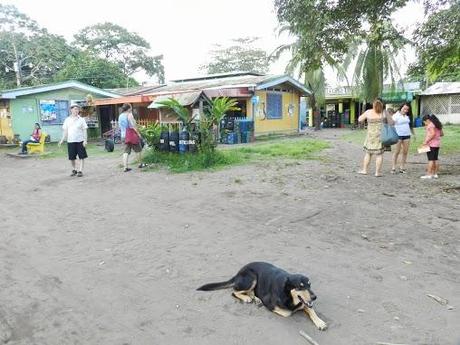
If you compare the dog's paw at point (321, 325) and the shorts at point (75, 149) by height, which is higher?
the shorts at point (75, 149)

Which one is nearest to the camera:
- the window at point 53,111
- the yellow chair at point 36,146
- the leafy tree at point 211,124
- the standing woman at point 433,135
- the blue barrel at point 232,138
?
the standing woman at point 433,135

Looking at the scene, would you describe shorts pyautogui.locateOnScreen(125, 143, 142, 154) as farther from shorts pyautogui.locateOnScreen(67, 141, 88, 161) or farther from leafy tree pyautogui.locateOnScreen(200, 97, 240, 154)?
leafy tree pyautogui.locateOnScreen(200, 97, 240, 154)

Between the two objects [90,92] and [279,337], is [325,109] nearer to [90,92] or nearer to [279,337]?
[90,92]

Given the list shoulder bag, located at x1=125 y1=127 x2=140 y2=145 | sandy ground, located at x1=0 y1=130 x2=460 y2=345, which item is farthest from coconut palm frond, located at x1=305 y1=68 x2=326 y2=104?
sandy ground, located at x1=0 y1=130 x2=460 y2=345

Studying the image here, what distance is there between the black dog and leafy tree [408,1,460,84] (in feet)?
22.6

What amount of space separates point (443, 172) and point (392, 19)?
346cm

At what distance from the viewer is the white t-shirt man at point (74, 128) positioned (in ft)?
30.6

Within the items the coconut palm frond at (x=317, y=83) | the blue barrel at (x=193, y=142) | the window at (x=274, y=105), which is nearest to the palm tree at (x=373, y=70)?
the coconut palm frond at (x=317, y=83)

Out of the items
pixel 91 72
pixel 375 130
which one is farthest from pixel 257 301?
pixel 91 72

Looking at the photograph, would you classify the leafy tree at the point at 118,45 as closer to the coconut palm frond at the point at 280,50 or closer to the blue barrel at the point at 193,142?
the coconut palm frond at the point at 280,50

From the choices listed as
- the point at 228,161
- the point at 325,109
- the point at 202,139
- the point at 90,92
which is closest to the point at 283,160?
the point at 228,161

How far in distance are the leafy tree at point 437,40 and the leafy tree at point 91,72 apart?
23.9 m

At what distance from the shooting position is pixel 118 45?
→ 124 ft

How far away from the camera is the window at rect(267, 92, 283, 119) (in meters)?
20.3
